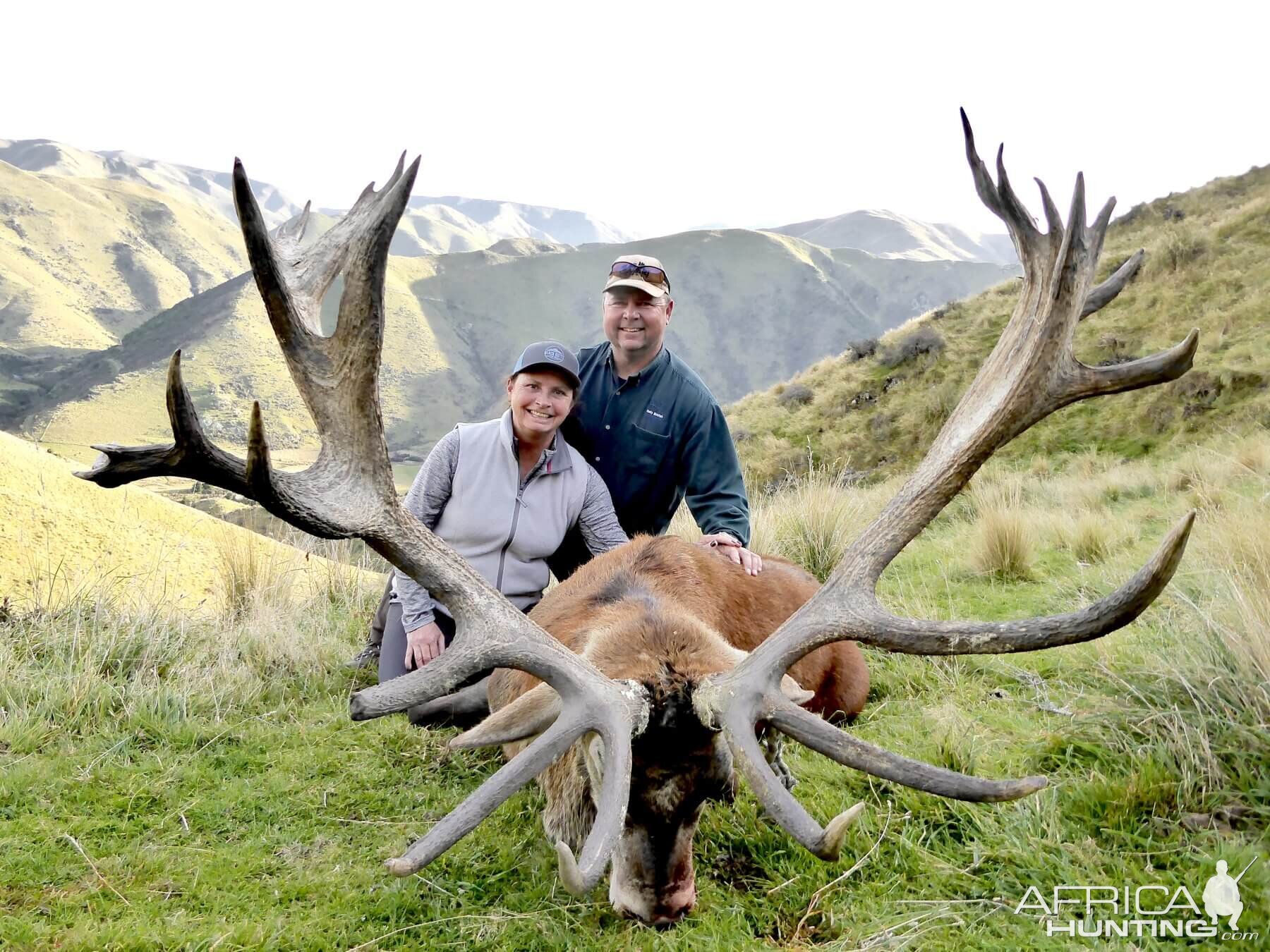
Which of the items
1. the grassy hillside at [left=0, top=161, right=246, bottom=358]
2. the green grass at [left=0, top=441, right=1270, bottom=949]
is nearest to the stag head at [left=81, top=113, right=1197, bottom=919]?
the green grass at [left=0, top=441, right=1270, bottom=949]

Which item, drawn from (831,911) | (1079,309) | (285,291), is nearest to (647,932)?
(831,911)

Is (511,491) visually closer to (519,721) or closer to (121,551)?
(519,721)

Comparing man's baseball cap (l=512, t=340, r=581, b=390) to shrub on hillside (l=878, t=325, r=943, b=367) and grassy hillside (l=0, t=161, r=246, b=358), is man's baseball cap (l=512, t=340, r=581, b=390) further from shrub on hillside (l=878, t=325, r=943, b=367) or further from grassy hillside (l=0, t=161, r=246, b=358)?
grassy hillside (l=0, t=161, r=246, b=358)

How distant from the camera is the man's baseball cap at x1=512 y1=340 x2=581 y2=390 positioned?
4305mm

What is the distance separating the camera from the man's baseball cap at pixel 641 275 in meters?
5.19

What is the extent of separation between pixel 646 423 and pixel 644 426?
0.9 inches

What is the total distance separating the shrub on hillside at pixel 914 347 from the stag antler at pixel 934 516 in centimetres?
1944

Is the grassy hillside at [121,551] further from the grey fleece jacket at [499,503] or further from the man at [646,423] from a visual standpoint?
the man at [646,423]

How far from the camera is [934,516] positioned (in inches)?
109

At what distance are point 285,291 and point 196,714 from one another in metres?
2.83

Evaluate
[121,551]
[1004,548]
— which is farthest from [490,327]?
[1004,548]

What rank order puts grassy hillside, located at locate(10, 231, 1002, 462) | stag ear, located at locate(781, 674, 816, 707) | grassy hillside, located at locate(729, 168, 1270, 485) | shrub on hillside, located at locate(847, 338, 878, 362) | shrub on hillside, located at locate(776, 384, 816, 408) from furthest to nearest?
grassy hillside, located at locate(10, 231, 1002, 462), shrub on hillside, located at locate(847, 338, 878, 362), shrub on hillside, located at locate(776, 384, 816, 408), grassy hillside, located at locate(729, 168, 1270, 485), stag ear, located at locate(781, 674, 816, 707)

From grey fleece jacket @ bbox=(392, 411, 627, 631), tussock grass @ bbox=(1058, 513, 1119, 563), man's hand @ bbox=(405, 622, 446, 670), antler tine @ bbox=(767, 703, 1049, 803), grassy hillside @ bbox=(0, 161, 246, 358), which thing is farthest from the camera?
grassy hillside @ bbox=(0, 161, 246, 358)

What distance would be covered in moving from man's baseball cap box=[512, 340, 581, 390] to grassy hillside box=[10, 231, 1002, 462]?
68.4 metres
